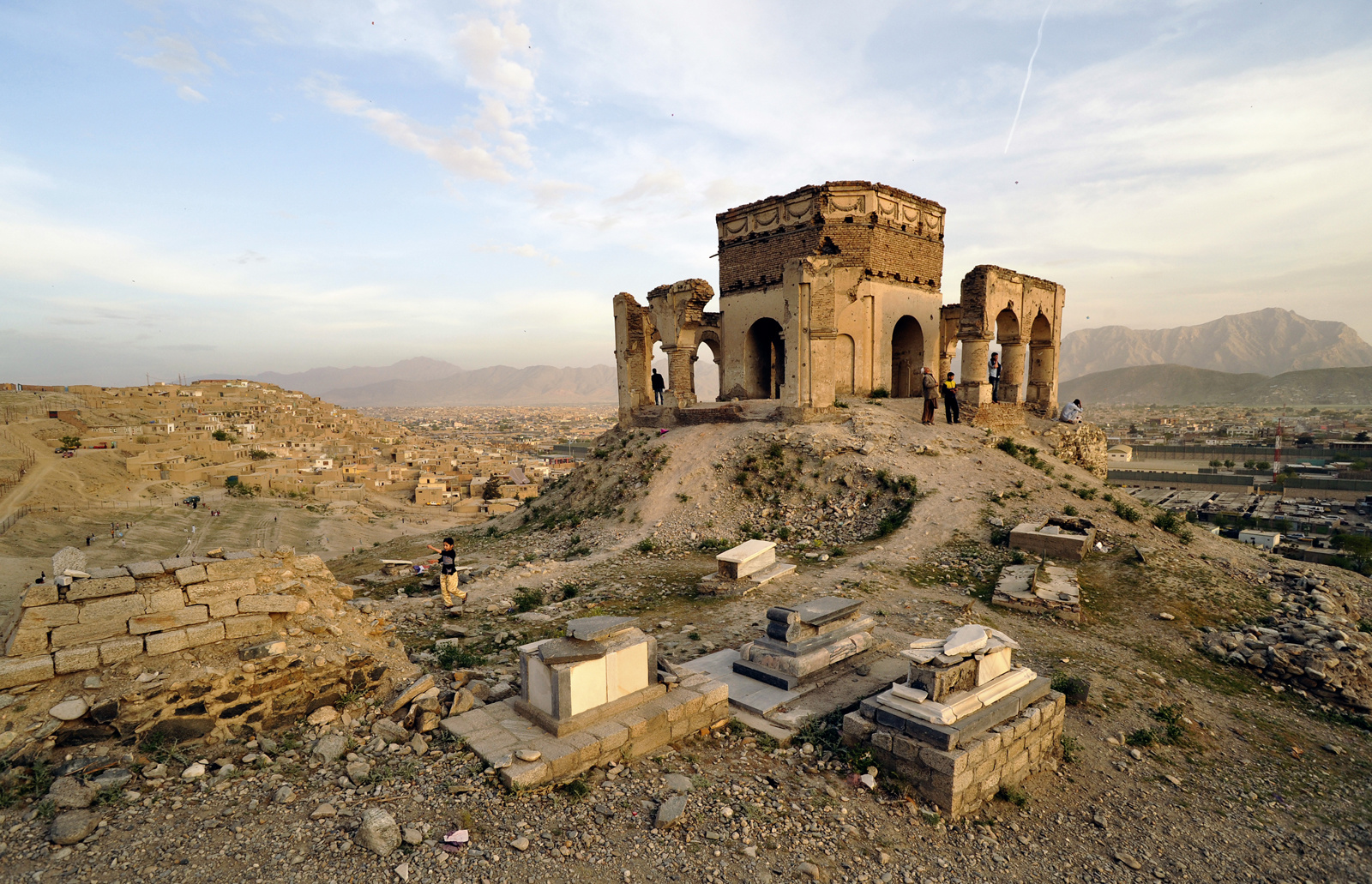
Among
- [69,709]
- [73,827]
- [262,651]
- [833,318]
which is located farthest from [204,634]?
[833,318]

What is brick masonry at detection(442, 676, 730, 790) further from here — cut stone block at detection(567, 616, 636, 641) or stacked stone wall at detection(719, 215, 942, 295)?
stacked stone wall at detection(719, 215, 942, 295)

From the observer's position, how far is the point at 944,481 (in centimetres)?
1267

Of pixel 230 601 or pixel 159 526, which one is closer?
pixel 230 601

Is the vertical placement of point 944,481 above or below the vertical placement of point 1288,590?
above

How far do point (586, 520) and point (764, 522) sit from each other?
446 centimetres

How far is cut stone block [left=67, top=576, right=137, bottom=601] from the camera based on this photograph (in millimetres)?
4695

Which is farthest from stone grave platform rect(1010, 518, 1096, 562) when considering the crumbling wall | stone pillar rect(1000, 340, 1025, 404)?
stone pillar rect(1000, 340, 1025, 404)

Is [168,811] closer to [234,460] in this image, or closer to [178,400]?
[234,460]

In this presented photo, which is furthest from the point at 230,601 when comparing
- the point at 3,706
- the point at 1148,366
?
the point at 1148,366

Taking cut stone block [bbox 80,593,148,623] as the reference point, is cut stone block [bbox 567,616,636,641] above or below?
below

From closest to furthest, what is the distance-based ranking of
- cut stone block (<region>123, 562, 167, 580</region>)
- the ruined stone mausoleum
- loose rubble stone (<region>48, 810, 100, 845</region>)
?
loose rubble stone (<region>48, 810, 100, 845</region>)
cut stone block (<region>123, 562, 167, 580</region>)
the ruined stone mausoleum

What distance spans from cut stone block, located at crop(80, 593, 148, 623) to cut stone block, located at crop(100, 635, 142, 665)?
0.16 metres

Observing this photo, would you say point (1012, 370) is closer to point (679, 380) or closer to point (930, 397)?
point (930, 397)

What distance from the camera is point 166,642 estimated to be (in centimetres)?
495
